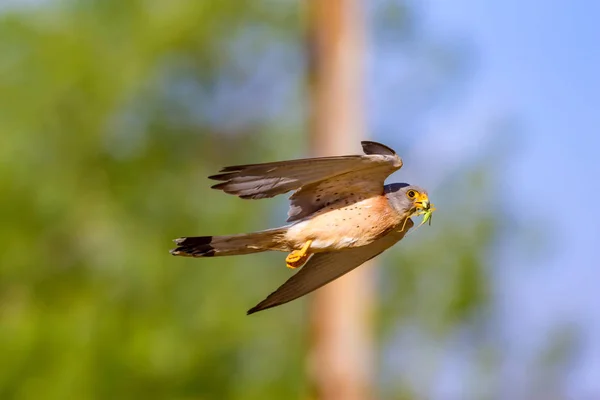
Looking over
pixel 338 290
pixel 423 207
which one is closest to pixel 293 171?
pixel 423 207

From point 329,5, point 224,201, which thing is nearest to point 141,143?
point 224,201

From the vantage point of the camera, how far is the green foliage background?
13.3 meters

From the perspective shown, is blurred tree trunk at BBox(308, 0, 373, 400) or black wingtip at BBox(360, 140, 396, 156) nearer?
black wingtip at BBox(360, 140, 396, 156)

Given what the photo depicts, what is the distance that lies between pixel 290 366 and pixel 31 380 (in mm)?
3397

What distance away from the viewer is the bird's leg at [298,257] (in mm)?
2699

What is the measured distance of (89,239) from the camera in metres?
14.0

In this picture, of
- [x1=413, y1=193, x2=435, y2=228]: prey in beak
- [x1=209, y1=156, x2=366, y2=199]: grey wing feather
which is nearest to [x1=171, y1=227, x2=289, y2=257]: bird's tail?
[x1=209, y1=156, x2=366, y2=199]: grey wing feather

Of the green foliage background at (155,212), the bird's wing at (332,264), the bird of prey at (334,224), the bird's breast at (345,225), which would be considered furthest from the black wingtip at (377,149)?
the green foliage background at (155,212)

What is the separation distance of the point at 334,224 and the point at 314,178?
187mm

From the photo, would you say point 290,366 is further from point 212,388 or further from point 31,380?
point 31,380

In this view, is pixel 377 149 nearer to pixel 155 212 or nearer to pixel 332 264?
pixel 332 264

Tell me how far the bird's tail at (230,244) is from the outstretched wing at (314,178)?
3.2 inches

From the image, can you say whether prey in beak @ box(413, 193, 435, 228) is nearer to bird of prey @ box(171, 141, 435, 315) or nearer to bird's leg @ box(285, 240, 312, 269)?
bird of prey @ box(171, 141, 435, 315)

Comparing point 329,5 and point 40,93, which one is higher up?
point 329,5
